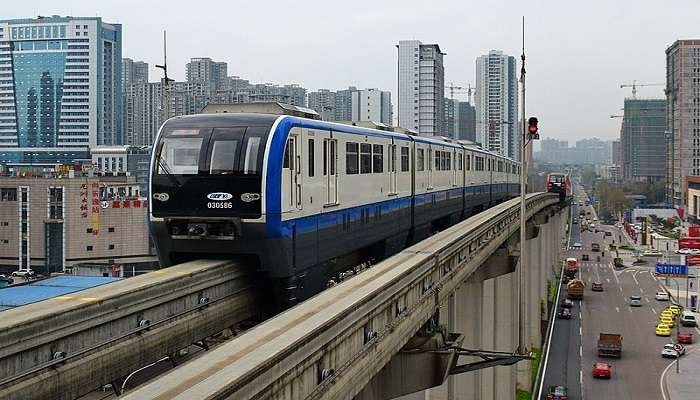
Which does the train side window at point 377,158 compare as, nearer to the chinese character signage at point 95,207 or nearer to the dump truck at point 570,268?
the chinese character signage at point 95,207

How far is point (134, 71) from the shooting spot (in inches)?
6516

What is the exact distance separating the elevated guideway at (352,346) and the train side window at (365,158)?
5.93 feet

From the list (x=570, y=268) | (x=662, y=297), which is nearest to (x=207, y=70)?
(x=570, y=268)

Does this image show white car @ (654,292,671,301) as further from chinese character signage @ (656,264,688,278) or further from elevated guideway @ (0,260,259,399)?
elevated guideway @ (0,260,259,399)

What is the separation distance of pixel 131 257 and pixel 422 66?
3916 cm

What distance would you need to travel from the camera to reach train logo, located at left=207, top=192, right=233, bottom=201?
10.6 meters

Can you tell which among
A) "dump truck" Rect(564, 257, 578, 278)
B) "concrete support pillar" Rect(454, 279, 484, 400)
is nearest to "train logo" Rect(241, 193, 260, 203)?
"concrete support pillar" Rect(454, 279, 484, 400)

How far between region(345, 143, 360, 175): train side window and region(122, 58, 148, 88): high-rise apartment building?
146195mm

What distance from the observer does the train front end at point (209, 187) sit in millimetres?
10539

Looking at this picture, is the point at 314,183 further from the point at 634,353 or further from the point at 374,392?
the point at 634,353

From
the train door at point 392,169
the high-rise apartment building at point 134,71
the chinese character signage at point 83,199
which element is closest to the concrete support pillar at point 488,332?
the train door at point 392,169

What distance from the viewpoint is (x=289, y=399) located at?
648cm

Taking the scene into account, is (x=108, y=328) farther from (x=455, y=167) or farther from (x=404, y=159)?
(x=455, y=167)

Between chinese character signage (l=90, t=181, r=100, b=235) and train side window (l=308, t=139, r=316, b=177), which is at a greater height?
train side window (l=308, t=139, r=316, b=177)
